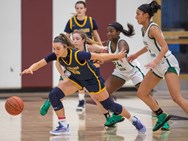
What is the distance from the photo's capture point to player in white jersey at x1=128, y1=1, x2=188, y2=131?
7.91 metres

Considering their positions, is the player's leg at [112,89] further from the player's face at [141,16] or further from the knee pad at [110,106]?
the player's face at [141,16]

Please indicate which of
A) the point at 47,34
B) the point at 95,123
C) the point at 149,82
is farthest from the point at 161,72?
the point at 47,34

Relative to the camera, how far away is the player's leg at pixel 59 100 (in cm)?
809

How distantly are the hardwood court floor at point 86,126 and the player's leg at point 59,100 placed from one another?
0.15m

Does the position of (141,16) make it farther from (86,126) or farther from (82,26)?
(82,26)

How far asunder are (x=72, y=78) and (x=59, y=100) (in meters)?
0.37

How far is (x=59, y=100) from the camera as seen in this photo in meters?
8.11

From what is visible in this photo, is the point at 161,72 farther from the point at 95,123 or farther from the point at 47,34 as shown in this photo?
the point at 47,34

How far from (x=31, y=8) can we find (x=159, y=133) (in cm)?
688

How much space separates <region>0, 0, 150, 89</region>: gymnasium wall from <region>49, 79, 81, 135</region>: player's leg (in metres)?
6.19

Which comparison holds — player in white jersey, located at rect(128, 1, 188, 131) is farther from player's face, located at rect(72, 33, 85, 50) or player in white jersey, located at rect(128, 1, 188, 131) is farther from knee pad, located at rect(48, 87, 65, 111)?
knee pad, located at rect(48, 87, 65, 111)

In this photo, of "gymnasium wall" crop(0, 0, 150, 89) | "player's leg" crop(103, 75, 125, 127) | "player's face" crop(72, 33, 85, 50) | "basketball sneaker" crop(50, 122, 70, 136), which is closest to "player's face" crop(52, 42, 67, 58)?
"player's face" crop(72, 33, 85, 50)

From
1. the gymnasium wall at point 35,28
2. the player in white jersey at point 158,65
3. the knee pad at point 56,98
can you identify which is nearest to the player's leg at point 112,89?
the player in white jersey at point 158,65

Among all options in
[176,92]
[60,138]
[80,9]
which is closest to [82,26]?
[80,9]
